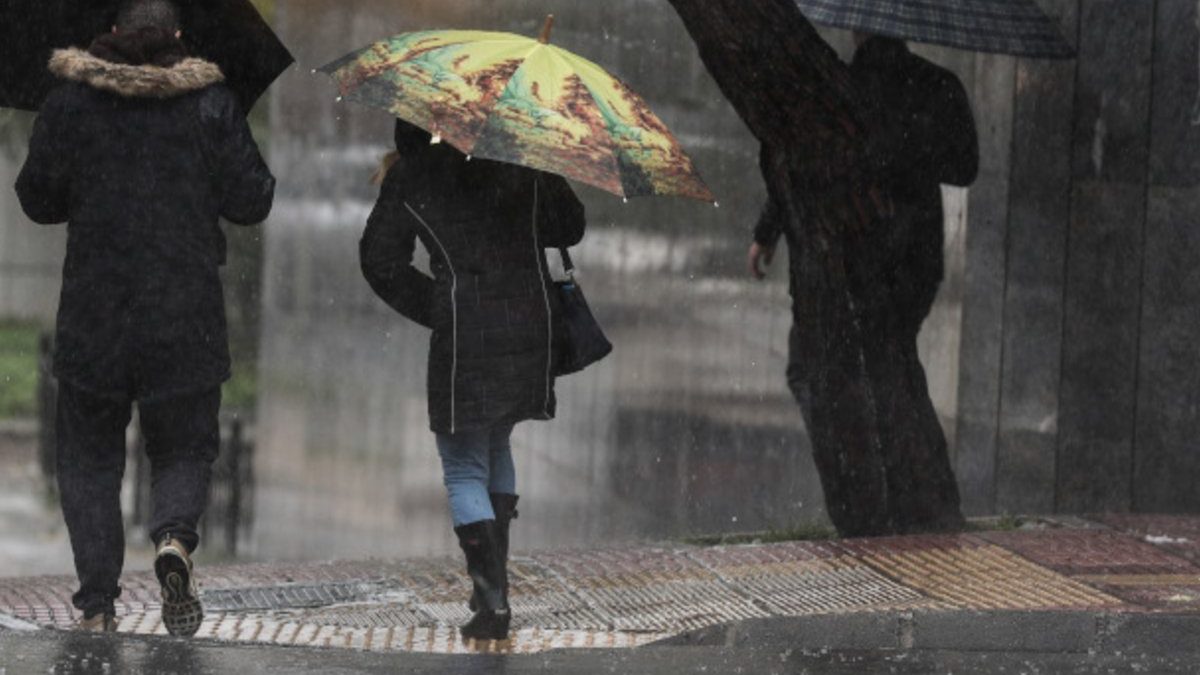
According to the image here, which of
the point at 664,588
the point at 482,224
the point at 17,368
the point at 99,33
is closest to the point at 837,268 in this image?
the point at 664,588

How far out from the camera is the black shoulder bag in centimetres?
693

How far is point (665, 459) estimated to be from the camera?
1071 centimetres

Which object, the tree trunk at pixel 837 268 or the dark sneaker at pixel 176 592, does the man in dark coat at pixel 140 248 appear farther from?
the tree trunk at pixel 837 268

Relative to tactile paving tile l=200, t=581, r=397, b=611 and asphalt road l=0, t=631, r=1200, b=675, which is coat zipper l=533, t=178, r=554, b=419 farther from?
tactile paving tile l=200, t=581, r=397, b=611

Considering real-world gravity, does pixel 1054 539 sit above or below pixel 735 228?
below

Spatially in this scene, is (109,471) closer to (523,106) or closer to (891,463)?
(523,106)

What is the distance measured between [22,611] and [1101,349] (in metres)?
4.96

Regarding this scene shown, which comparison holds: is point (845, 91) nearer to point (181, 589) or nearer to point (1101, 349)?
point (1101, 349)

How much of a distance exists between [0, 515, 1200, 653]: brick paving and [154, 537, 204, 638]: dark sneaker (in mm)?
385

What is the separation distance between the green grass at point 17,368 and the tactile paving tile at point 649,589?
87.7 inches

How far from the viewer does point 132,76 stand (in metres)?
6.45

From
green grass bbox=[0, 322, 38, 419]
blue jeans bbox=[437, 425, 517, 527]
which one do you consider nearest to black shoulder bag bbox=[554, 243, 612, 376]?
blue jeans bbox=[437, 425, 517, 527]

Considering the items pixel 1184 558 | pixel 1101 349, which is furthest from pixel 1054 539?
pixel 1101 349

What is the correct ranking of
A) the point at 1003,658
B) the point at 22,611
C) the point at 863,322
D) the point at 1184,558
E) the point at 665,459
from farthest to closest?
the point at 665,459
the point at 863,322
the point at 1184,558
the point at 22,611
the point at 1003,658
